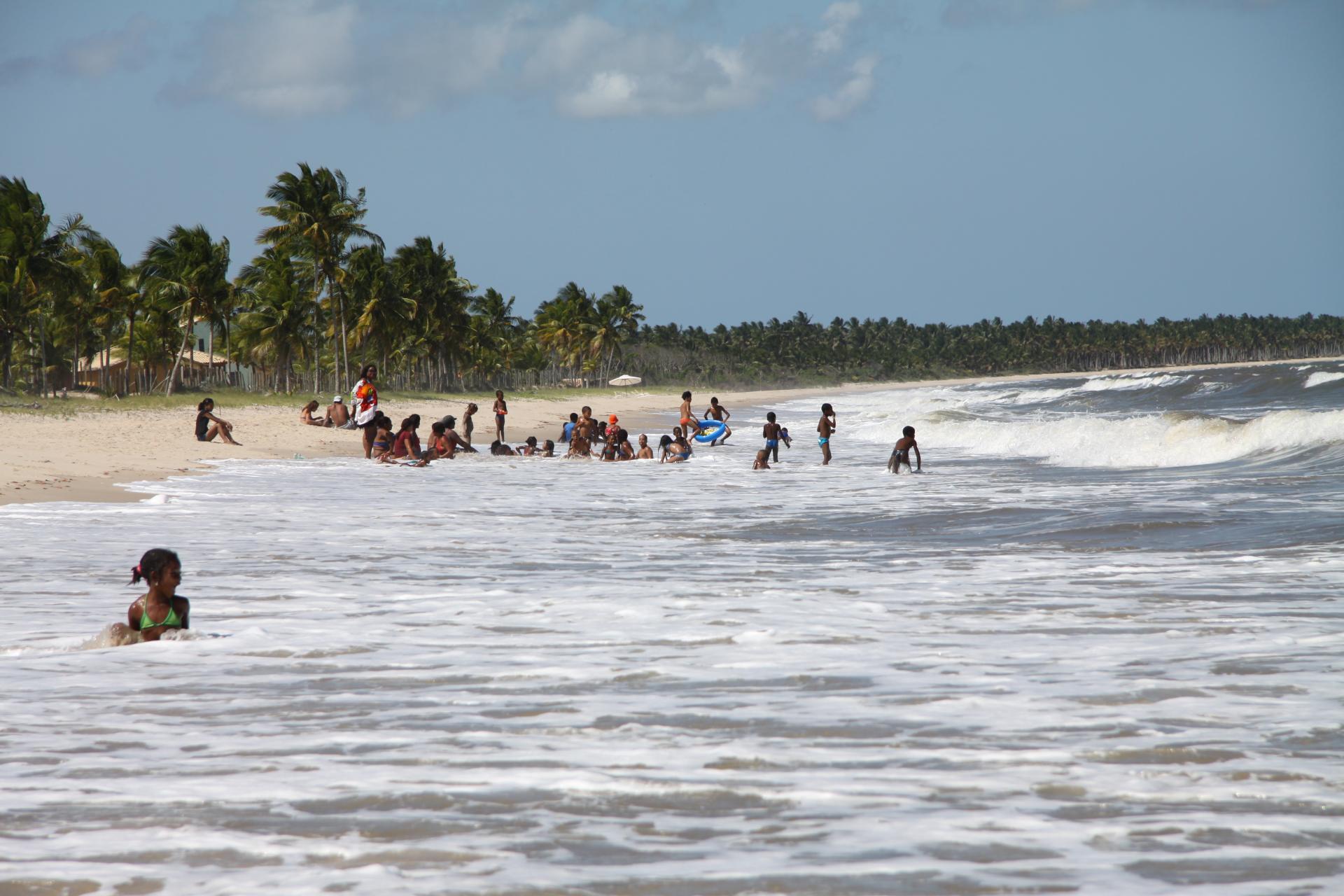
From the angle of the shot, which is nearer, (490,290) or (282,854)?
(282,854)

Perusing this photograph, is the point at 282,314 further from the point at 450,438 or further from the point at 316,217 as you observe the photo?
the point at 450,438

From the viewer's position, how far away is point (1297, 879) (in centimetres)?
309

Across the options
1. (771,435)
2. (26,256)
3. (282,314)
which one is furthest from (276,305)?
(771,435)

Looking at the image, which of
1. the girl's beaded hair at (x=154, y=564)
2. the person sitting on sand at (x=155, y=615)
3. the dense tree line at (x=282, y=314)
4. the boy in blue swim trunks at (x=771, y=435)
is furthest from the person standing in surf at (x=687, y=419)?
the dense tree line at (x=282, y=314)

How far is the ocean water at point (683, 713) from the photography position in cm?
328

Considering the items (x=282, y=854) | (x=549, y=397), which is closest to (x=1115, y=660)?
(x=282, y=854)

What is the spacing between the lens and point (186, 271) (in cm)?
5078

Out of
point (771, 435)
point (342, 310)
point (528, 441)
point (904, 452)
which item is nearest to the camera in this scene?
point (904, 452)

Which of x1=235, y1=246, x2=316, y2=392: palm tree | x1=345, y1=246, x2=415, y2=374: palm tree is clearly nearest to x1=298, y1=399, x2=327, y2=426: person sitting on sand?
x1=235, y1=246, x2=316, y2=392: palm tree

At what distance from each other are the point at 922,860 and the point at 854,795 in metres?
0.54

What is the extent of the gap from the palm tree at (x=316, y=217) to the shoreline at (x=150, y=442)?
721 cm

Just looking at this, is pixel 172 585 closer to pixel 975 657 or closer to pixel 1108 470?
pixel 975 657

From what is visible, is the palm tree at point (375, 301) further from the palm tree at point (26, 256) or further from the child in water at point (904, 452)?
the child in water at point (904, 452)

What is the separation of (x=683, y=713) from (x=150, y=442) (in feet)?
70.9
